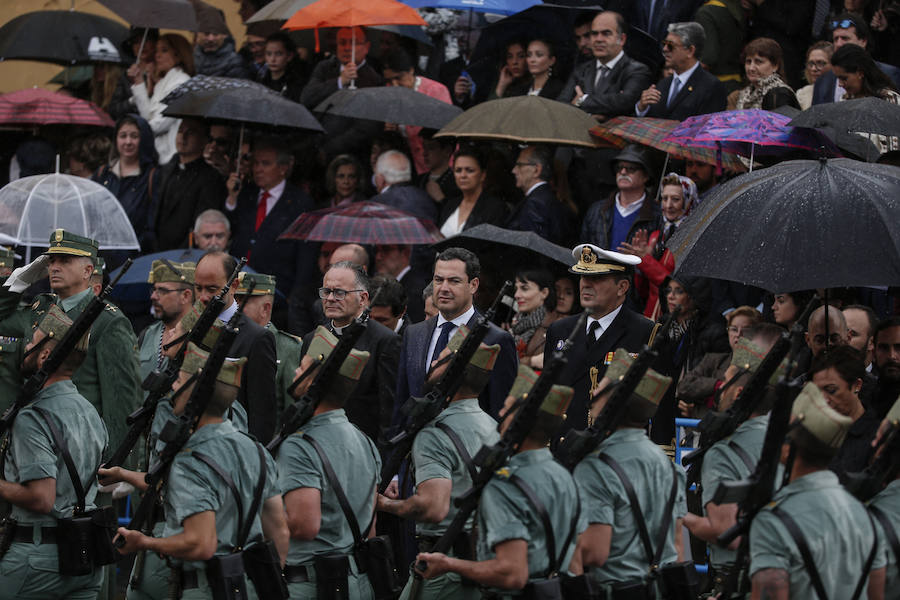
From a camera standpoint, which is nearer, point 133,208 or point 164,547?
point 164,547

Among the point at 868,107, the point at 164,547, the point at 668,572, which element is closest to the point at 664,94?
the point at 868,107

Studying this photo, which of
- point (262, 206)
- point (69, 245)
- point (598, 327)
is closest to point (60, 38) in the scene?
point (262, 206)

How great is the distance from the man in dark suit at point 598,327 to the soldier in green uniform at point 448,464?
181 cm

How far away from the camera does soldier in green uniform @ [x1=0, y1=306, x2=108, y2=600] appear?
685cm

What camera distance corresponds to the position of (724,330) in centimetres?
1006

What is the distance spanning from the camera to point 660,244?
10.5 m

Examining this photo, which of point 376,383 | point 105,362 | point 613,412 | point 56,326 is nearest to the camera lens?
point 613,412

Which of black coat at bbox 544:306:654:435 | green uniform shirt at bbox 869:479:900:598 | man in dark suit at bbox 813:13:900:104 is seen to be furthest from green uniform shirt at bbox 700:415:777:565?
man in dark suit at bbox 813:13:900:104

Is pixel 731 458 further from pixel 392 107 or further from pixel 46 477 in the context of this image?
pixel 392 107

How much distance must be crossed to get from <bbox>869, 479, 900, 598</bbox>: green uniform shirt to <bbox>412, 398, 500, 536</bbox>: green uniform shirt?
1735mm

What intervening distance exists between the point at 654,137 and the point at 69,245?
14.1 ft

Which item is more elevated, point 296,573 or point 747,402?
point 747,402

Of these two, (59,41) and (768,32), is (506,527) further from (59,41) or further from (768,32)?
(59,41)

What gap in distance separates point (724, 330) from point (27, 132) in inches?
302
